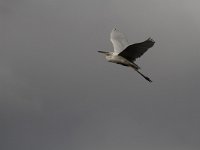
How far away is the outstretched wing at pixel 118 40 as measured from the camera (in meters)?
65.6

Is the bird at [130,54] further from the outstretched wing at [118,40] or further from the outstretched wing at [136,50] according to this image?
the outstretched wing at [118,40]

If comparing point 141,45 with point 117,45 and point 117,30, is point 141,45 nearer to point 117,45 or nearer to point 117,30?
point 117,45

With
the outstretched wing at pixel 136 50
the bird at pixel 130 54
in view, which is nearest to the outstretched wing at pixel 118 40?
the bird at pixel 130 54

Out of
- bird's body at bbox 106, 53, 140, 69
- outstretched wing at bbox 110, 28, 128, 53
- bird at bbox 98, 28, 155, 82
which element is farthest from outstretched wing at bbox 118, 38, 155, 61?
outstretched wing at bbox 110, 28, 128, 53

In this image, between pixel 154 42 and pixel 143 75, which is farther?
pixel 143 75

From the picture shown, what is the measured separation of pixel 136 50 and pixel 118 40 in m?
11.1

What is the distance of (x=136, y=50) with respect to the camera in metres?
56.5

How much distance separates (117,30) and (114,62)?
40.2 feet

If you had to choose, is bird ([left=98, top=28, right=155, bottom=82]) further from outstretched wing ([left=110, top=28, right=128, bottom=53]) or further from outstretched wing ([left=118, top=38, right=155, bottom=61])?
outstretched wing ([left=110, top=28, right=128, bottom=53])

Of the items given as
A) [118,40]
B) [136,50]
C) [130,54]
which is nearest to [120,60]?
[130,54]

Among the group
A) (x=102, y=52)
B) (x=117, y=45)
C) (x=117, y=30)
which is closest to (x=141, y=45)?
(x=102, y=52)

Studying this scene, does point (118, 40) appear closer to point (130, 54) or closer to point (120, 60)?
point (120, 60)

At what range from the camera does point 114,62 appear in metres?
58.7

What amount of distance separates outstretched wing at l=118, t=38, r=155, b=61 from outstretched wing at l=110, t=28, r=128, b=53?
6.32m
